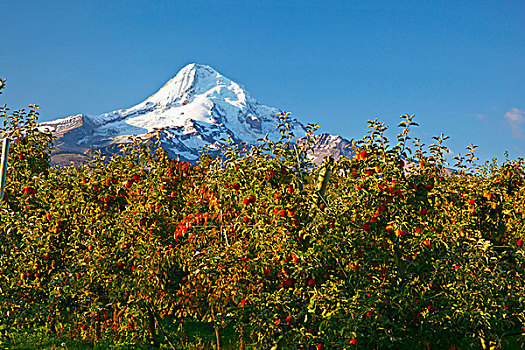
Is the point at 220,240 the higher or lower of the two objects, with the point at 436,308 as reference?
higher

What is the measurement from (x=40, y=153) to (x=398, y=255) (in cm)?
1068

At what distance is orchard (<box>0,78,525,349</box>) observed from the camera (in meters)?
6.90

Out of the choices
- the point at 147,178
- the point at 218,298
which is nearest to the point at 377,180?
the point at 218,298

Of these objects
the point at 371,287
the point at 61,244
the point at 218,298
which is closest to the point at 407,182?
the point at 371,287

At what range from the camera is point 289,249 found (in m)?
6.93

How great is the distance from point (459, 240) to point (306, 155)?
9.42 ft

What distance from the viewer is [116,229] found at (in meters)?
10.1

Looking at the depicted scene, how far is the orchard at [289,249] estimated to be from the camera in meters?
6.90

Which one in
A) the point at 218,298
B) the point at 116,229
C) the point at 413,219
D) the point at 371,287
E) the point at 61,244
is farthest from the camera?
the point at 61,244

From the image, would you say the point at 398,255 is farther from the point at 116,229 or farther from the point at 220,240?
the point at 116,229

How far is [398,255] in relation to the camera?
285 inches

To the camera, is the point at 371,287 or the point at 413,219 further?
the point at 413,219

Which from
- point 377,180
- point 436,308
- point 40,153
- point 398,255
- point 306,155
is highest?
point 40,153

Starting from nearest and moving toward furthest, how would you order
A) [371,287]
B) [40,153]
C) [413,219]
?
1. [371,287]
2. [413,219]
3. [40,153]
